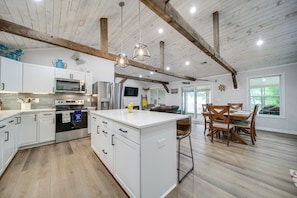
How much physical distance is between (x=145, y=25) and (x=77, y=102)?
123 inches

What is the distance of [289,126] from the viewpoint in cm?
382

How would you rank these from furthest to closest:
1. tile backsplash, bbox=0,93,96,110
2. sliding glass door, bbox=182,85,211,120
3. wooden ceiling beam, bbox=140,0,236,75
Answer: sliding glass door, bbox=182,85,211,120, tile backsplash, bbox=0,93,96,110, wooden ceiling beam, bbox=140,0,236,75

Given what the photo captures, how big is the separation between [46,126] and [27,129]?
0.34 m

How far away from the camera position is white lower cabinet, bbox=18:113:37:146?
8.57 ft

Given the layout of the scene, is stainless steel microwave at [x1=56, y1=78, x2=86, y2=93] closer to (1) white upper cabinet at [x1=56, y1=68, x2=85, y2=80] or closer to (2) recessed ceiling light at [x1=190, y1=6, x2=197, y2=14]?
(1) white upper cabinet at [x1=56, y1=68, x2=85, y2=80]

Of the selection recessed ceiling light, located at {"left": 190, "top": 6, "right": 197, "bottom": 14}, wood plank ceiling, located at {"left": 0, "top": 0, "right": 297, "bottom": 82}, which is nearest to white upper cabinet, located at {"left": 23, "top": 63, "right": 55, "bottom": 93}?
wood plank ceiling, located at {"left": 0, "top": 0, "right": 297, "bottom": 82}

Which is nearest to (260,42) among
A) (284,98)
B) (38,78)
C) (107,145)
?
(284,98)

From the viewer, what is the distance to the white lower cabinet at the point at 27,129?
261 centimetres

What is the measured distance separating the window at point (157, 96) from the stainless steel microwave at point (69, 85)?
5782 millimetres

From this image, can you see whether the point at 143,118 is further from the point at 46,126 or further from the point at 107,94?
the point at 46,126

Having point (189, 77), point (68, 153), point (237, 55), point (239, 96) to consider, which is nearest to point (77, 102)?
point (68, 153)

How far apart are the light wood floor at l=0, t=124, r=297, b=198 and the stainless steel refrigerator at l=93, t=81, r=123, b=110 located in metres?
1.56

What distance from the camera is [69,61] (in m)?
3.76

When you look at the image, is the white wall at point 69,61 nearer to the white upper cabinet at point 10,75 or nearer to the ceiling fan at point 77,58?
the ceiling fan at point 77,58
